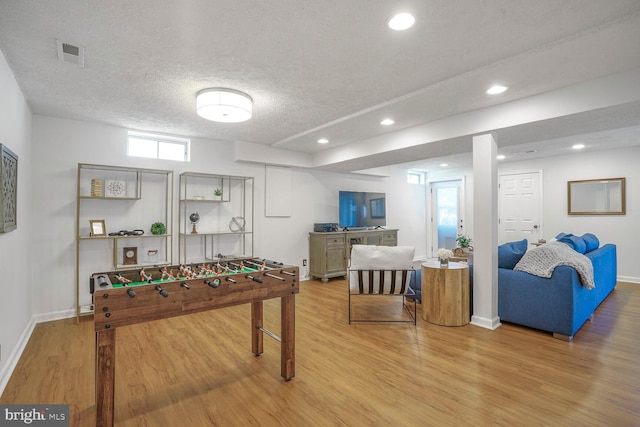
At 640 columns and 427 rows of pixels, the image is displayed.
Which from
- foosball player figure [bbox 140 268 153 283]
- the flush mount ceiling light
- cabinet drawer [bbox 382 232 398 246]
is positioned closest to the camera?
foosball player figure [bbox 140 268 153 283]

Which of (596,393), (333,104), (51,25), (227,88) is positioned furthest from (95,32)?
(596,393)

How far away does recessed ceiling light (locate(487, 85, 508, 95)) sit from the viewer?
9.41 feet

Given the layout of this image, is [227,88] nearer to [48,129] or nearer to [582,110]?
[48,129]

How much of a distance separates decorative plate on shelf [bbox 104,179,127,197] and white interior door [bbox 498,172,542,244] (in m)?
7.25

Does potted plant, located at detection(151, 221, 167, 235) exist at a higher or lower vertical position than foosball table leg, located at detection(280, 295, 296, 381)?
higher

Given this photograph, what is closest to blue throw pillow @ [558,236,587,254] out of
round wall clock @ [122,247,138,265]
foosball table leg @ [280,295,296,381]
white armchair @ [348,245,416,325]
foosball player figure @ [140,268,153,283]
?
white armchair @ [348,245,416,325]

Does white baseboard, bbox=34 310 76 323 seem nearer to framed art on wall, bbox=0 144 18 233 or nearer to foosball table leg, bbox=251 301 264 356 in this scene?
framed art on wall, bbox=0 144 18 233

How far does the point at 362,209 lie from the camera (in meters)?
6.77

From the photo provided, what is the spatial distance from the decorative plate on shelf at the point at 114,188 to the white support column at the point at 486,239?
14.5 feet

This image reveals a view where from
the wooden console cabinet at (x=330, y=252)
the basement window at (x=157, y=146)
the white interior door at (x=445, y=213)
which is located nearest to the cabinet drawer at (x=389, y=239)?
the wooden console cabinet at (x=330, y=252)

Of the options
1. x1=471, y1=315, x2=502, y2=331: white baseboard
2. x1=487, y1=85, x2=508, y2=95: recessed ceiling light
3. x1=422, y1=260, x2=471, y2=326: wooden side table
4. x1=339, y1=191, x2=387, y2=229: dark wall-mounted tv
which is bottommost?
x1=471, y1=315, x2=502, y2=331: white baseboard

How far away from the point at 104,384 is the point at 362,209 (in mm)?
5550

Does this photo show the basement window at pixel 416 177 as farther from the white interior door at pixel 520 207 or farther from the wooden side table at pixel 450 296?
the wooden side table at pixel 450 296

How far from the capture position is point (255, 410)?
78.7 inches
